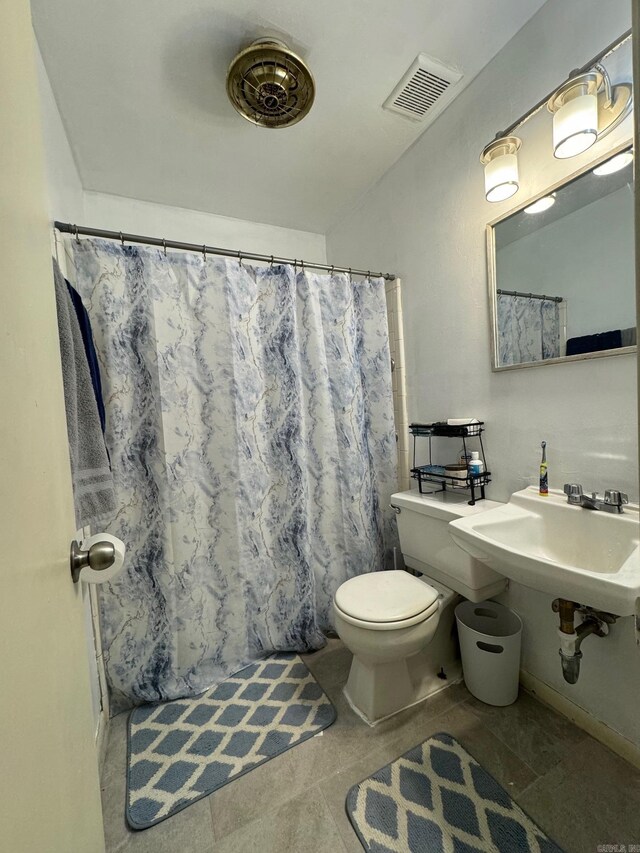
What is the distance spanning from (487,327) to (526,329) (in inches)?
6.4

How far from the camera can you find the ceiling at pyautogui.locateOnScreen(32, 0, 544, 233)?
110 centimetres

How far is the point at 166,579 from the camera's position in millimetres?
1394

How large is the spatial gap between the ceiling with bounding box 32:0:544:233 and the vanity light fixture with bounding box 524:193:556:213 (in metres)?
0.61

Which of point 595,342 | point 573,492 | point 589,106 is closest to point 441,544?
point 573,492

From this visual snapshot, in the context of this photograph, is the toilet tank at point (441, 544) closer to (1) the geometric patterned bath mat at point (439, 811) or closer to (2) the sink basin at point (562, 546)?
(2) the sink basin at point (562, 546)

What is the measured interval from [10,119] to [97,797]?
1.00 meters

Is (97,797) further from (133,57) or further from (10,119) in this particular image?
(133,57)

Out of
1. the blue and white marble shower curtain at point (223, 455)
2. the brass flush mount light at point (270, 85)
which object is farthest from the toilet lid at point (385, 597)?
the brass flush mount light at point (270, 85)

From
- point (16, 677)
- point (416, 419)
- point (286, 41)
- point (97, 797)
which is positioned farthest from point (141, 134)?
point (97, 797)

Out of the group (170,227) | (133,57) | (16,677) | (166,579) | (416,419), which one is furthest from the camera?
(170,227)

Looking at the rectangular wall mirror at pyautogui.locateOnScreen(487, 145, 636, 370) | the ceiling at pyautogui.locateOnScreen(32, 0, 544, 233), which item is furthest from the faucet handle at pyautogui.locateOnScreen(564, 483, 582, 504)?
the ceiling at pyautogui.locateOnScreen(32, 0, 544, 233)

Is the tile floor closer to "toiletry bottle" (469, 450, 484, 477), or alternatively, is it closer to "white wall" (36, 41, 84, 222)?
"toiletry bottle" (469, 450, 484, 477)

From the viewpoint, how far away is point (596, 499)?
1064 mm

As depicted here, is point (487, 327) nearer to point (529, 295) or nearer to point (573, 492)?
point (529, 295)
